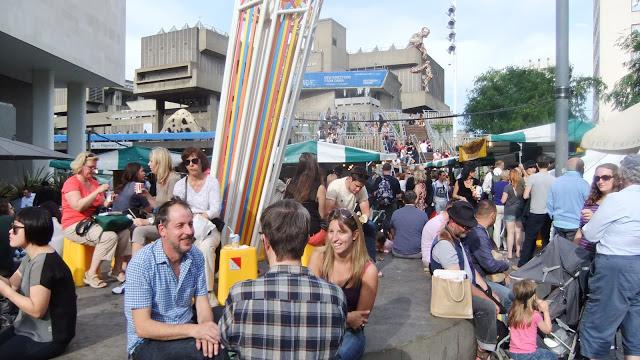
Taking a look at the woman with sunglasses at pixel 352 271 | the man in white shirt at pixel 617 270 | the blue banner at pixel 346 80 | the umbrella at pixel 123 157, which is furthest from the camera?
the blue banner at pixel 346 80

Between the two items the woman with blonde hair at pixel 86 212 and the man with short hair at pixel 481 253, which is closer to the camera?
the man with short hair at pixel 481 253

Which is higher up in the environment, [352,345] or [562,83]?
[562,83]

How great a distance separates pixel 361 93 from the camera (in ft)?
216

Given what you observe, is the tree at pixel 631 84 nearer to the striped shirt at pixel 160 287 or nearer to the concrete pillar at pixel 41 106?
the concrete pillar at pixel 41 106

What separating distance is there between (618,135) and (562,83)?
141 cm

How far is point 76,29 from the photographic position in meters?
16.5

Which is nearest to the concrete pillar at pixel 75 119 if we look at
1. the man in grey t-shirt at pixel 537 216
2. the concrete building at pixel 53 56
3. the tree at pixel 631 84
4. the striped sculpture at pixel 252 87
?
the concrete building at pixel 53 56

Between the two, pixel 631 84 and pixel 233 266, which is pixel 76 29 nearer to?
pixel 233 266

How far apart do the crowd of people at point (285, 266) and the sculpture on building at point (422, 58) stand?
74654mm

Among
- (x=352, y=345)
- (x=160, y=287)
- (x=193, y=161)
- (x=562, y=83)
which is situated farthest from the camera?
(x=562, y=83)

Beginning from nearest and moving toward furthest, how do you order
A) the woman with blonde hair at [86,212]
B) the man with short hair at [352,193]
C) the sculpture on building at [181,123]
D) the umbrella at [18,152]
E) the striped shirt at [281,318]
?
the striped shirt at [281,318] < the woman with blonde hair at [86,212] < the man with short hair at [352,193] < the umbrella at [18,152] < the sculpture on building at [181,123]

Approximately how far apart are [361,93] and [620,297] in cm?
6241

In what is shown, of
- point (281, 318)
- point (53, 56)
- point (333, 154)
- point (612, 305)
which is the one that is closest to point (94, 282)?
point (281, 318)

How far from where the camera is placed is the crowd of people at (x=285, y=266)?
98.4 inches
